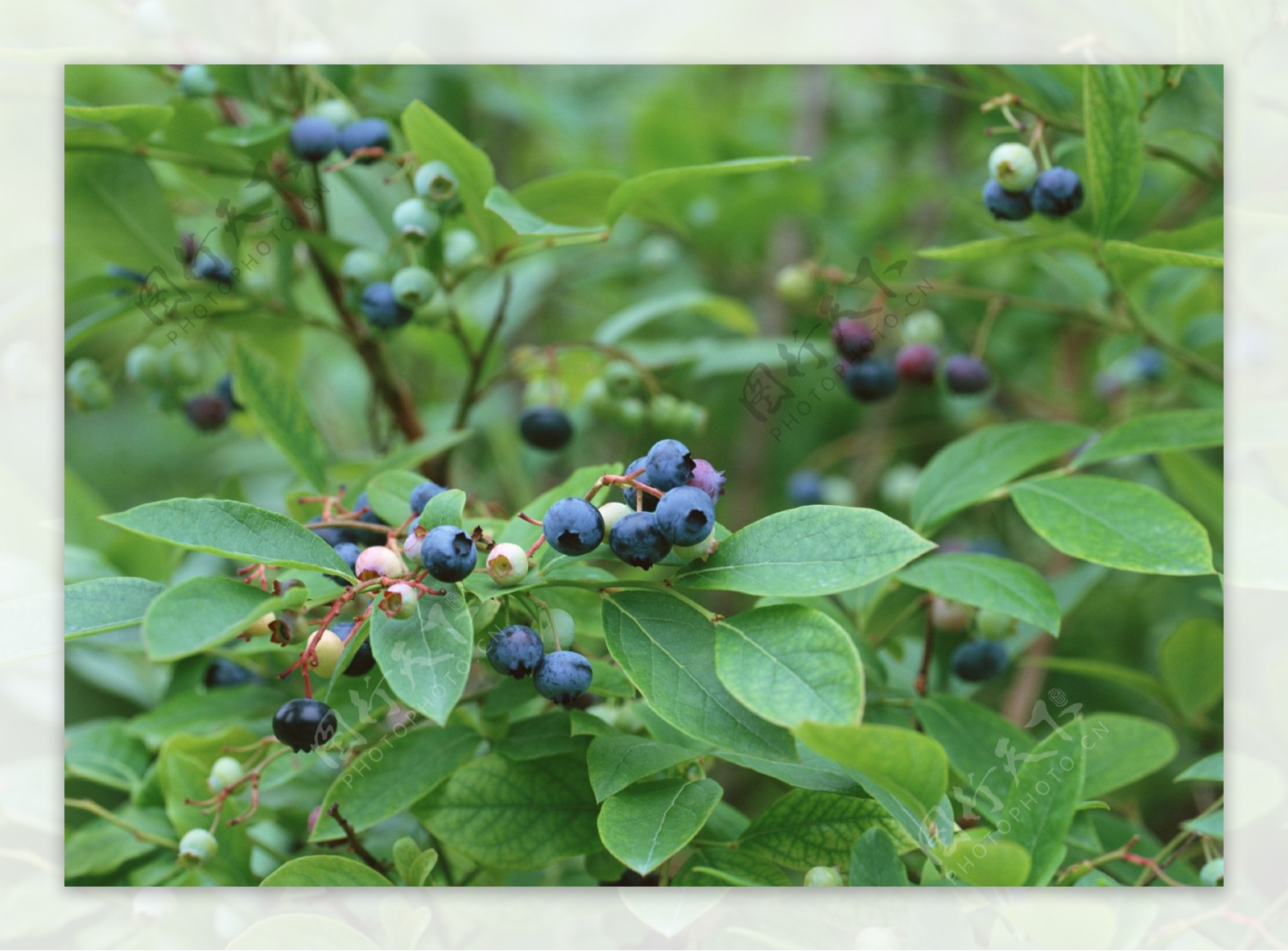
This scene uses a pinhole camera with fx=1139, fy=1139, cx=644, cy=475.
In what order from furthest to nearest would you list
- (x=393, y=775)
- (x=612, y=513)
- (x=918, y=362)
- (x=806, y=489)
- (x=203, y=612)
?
(x=806, y=489), (x=918, y=362), (x=393, y=775), (x=612, y=513), (x=203, y=612)

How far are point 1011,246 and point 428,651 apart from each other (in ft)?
2.39

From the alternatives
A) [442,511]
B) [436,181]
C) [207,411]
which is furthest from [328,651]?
[207,411]

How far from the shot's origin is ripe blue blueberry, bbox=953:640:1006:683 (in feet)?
3.89

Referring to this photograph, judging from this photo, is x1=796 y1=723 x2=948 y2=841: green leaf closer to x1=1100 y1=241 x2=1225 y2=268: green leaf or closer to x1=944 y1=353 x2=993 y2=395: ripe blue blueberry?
x1=1100 y1=241 x2=1225 y2=268: green leaf

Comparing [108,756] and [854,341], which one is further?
[854,341]

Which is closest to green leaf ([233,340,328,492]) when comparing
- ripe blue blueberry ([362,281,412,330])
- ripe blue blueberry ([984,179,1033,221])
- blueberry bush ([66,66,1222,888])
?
blueberry bush ([66,66,1222,888])

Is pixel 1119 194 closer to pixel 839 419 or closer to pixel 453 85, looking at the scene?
pixel 839 419

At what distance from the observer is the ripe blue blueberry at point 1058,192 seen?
1.12 metres

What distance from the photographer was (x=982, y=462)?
3.91 ft

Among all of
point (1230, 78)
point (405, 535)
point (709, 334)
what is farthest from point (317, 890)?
point (709, 334)

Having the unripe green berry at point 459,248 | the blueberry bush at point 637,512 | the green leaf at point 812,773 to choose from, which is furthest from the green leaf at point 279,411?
the green leaf at point 812,773

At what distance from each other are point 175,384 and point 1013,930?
1.10 m

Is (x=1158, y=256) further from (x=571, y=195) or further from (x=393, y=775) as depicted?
(x=393, y=775)

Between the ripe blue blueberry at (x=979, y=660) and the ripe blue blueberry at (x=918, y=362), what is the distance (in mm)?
419
